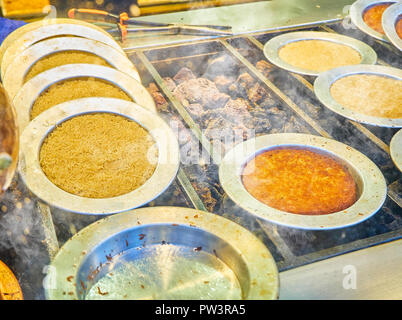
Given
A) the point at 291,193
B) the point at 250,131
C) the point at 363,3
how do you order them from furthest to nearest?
the point at 363,3, the point at 250,131, the point at 291,193

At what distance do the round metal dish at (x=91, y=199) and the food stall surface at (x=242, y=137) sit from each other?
0.56 ft

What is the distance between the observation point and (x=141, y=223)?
1604mm

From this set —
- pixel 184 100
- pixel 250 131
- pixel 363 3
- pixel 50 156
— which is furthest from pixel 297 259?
pixel 363 3

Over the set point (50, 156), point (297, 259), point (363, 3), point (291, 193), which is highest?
point (363, 3)

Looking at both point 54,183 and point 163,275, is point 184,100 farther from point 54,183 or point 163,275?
point 163,275

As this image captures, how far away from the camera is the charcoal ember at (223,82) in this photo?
303 centimetres

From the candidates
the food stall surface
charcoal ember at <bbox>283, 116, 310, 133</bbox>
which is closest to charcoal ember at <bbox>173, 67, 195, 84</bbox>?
the food stall surface

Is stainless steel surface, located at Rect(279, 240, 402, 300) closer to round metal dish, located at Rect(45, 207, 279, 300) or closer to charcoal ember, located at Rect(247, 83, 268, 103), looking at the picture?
round metal dish, located at Rect(45, 207, 279, 300)

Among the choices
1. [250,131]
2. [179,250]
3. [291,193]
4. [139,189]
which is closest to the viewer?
[179,250]

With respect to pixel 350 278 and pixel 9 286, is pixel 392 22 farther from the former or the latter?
pixel 9 286

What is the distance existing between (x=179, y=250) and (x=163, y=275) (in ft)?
0.44

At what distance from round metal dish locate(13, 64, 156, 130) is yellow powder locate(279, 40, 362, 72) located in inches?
52.0

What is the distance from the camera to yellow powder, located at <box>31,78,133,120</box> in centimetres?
207

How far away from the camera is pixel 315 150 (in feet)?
7.03
